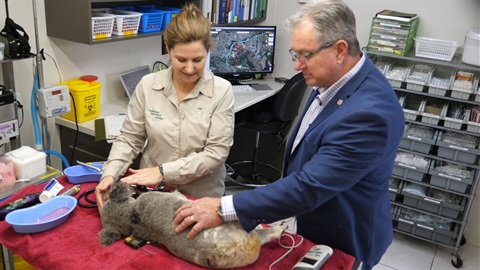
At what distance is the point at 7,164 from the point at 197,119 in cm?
87

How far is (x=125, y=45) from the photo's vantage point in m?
2.84

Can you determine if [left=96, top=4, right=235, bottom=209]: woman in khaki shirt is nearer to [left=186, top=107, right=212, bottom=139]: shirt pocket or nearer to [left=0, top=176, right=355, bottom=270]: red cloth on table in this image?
[left=186, top=107, right=212, bottom=139]: shirt pocket

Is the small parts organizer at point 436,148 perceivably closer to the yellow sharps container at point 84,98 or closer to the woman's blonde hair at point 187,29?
the woman's blonde hair at point 187,29

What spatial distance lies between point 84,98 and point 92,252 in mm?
1359

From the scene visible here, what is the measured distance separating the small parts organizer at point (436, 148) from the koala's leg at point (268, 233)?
1820 millimetres

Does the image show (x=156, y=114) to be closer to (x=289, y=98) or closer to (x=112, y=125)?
(x=112, y=125)

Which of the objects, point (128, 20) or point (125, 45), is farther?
point (125, 45)

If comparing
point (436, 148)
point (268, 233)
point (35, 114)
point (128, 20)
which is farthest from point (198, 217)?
point (436, 148)

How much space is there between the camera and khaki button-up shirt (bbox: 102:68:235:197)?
1.69 meters

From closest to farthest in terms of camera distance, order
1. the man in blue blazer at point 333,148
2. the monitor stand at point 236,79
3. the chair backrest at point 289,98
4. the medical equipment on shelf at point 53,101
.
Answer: the man in blue blazer at point 333,148, the medical equipment on shelf at point 53,101, the chair backrest at point 289,98, the monitor stand at point 236,79

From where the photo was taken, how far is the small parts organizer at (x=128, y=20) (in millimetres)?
2357

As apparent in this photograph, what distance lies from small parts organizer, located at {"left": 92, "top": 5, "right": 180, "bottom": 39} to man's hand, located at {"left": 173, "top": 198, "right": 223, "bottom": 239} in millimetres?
1322

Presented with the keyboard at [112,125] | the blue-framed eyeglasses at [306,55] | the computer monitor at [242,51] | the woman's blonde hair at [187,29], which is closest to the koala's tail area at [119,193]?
the woman's blonde hair at [187,29]

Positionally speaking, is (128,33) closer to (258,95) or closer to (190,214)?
(258,95)
